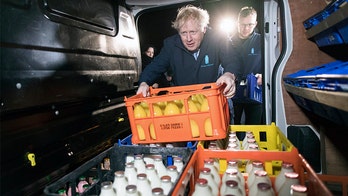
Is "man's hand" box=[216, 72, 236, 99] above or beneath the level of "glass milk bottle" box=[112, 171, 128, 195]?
above

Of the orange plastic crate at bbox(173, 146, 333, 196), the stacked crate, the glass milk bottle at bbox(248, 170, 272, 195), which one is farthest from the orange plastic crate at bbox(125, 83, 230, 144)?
the glass milk bottle at bbox(248, 170, 272, 195)

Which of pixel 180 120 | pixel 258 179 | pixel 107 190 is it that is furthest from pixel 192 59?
pixel 107 190

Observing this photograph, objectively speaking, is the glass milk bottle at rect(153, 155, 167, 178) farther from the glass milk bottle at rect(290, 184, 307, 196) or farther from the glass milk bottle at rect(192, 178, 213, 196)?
the glass milk bottle at rect(290, 184, 307, 196)

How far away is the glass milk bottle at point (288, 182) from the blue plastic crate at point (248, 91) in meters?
3.54

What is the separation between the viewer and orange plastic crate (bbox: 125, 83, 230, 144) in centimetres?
178

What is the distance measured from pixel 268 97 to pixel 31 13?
2511mm

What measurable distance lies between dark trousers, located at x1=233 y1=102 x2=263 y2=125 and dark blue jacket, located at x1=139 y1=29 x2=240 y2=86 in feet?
6.83

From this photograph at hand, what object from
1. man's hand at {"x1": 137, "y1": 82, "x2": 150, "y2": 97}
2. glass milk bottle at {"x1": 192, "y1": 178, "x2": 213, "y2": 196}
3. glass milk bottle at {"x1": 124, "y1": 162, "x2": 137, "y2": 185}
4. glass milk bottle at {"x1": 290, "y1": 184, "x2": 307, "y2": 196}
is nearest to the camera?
glass milk bottle at {"x1": 290, "y1": 184, "x2": 307, "y2": 196}

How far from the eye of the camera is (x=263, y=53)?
10.3 ft

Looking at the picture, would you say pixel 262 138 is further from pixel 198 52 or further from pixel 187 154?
pixel 187 154

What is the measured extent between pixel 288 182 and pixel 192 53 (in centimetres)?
192

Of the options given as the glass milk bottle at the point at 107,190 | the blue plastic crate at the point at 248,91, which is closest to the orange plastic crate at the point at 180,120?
the glass milk bottle at the point at 107,190

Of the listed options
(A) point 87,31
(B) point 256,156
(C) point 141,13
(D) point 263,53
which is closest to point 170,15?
(C) point 141,13

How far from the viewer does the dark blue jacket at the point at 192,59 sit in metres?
2.91
